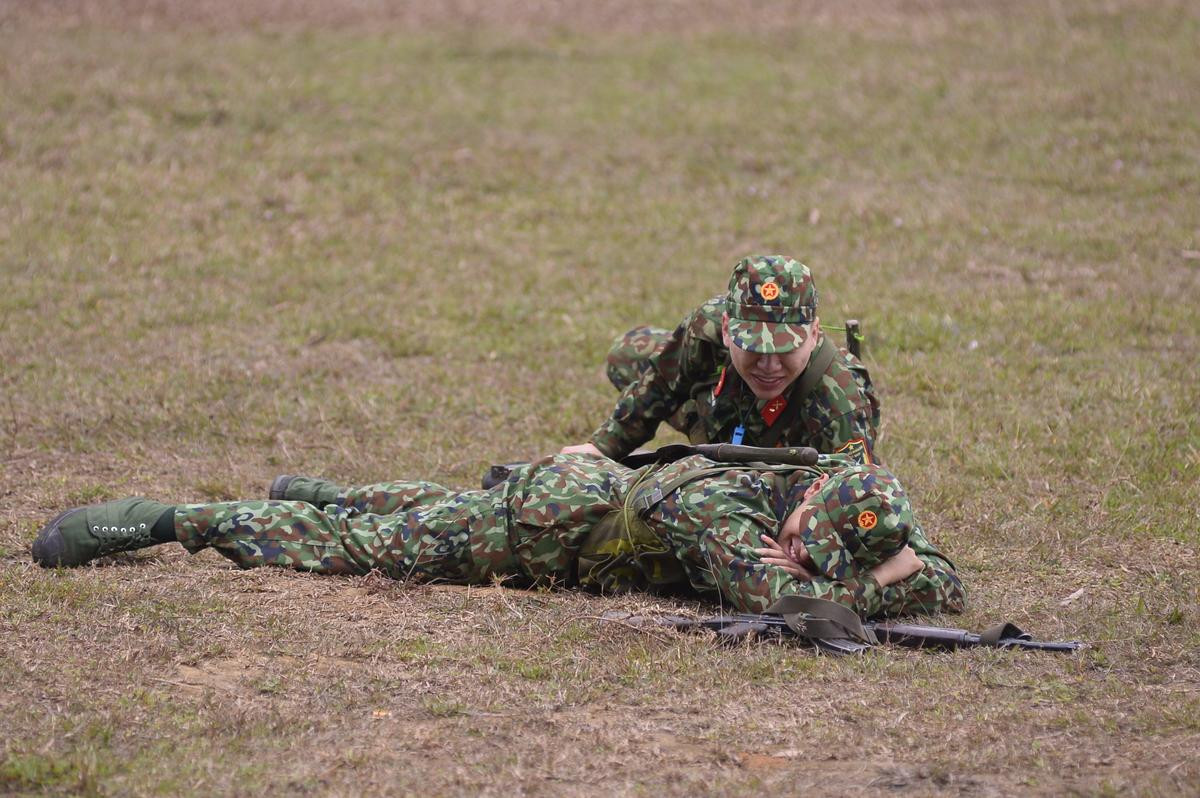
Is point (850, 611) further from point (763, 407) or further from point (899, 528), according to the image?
point (763, 407)

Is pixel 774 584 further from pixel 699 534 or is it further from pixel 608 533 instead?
pixel 608 533

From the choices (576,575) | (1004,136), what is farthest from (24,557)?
(1004,136)

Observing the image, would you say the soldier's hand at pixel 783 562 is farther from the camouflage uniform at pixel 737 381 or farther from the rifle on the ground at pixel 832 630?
the camouflage uniform at pixel 737 381

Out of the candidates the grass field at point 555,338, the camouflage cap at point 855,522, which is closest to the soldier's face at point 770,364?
the camouflage cap at point 855,522

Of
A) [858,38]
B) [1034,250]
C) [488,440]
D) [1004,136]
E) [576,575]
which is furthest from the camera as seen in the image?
[858,38]

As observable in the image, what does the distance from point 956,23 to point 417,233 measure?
326 inches

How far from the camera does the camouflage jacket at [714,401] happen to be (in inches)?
252

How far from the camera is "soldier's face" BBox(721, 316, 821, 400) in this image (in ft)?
20.1

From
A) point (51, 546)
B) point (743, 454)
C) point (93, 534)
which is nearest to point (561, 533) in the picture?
point (743, 454)

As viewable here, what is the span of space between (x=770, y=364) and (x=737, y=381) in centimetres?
48

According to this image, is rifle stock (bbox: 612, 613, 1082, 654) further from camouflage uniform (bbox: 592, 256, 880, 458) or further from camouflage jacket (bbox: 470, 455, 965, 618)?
camouflage uniform (bbox: 592, 256, 880, 458)

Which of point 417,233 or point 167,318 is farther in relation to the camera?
point 417,233

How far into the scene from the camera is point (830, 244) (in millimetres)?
12344

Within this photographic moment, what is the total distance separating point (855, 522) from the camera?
5.60 meters
